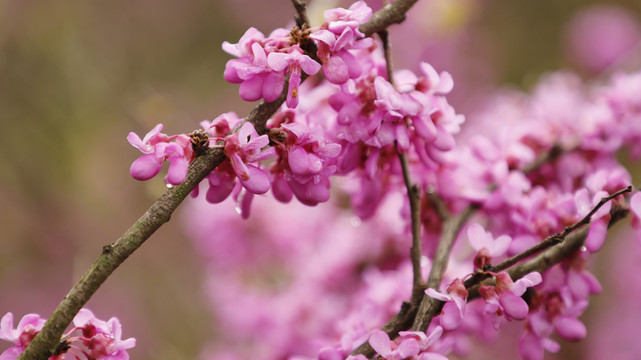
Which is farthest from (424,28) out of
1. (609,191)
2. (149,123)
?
(609,191)

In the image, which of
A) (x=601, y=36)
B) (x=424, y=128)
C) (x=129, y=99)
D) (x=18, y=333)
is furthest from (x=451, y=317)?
(x=601, y=36)

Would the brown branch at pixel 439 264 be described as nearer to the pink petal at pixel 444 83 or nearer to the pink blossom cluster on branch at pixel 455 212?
the pink blossom cluster on branch at pixel 455 212

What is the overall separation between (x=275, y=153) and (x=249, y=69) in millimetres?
114

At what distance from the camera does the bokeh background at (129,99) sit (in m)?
2.09

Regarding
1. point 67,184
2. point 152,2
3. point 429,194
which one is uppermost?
point 152,2

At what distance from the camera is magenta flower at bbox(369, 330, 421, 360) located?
1.96 ft

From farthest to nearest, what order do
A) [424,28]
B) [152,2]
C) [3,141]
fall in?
[152,2]
[424,28]
[3,141]

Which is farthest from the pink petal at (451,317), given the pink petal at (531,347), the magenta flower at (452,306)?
the pink petal at (531,347)

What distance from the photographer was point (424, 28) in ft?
8.36

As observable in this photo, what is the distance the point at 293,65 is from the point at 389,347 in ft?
0.99

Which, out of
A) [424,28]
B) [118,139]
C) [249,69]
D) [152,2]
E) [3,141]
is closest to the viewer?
[249,69]

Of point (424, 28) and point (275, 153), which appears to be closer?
point (275, 153)

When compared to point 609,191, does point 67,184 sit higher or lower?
higher

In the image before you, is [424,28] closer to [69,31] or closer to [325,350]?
[69,31]
